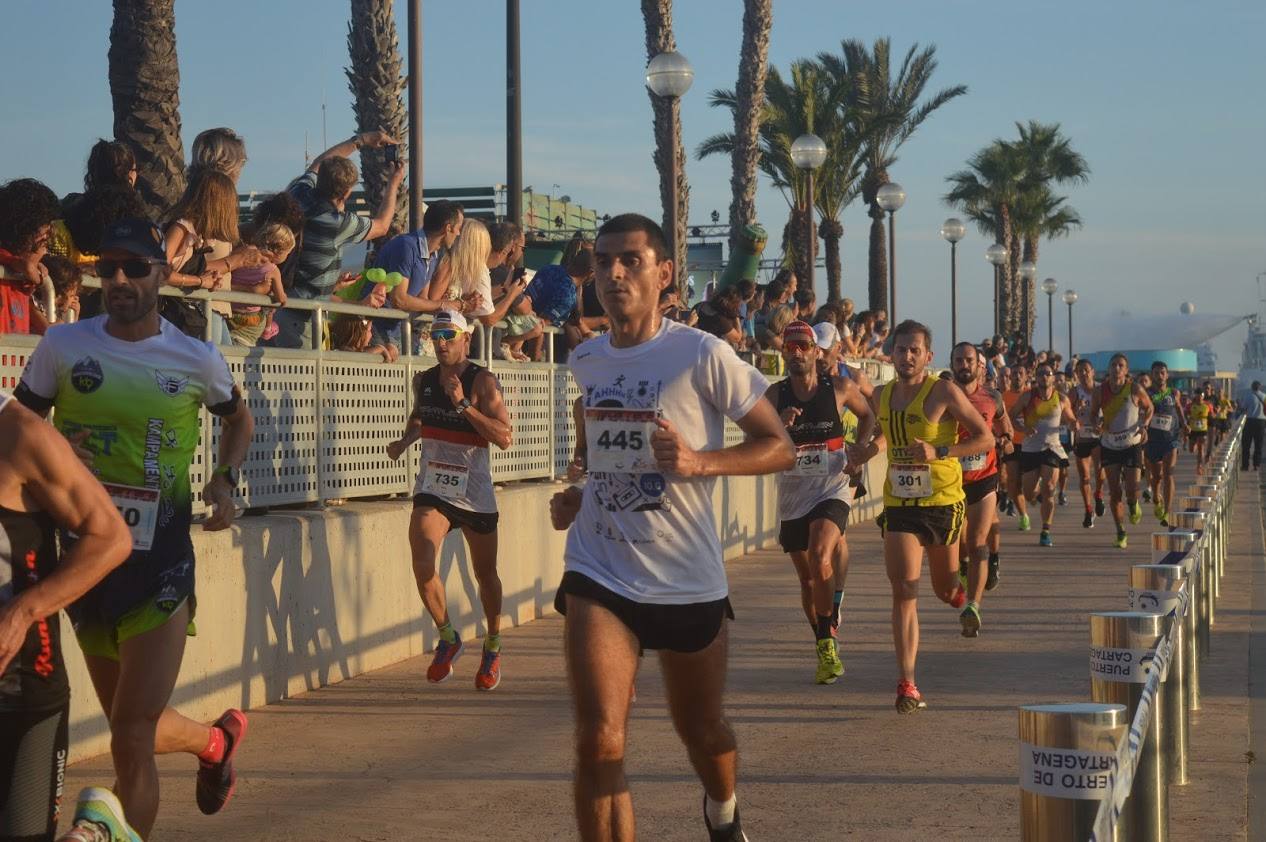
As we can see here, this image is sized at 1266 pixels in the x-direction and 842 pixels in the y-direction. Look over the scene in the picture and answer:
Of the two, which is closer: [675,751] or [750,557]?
[675,751]

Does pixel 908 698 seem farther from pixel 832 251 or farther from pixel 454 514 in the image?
pixel 832 251

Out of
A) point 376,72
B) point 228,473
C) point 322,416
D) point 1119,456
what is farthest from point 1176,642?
point 1119,456

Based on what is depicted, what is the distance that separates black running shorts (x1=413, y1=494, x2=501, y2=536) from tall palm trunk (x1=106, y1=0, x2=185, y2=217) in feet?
13.2

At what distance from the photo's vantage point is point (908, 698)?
377 inches

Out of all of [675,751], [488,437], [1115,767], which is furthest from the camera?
[488,437]

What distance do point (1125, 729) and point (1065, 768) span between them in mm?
232

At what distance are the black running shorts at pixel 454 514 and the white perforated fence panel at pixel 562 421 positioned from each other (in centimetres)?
445

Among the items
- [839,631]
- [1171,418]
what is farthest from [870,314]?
[839,631]

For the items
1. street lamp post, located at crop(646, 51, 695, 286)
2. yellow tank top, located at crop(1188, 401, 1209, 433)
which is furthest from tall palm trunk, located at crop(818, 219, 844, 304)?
street lamp post, located at crop(646, 51, 695, 286)

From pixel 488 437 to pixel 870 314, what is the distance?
16808 millimetres

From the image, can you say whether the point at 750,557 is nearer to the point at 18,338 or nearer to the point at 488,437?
the point at 488,437

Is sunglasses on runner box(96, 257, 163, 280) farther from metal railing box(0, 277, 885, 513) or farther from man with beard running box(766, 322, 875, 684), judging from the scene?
man with beard running box(766, 322, 875, 684)

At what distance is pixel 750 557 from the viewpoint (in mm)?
20219

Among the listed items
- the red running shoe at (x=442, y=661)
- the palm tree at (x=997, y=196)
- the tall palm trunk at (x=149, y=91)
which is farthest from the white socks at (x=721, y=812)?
the palm tree at (x=997, y=196)
